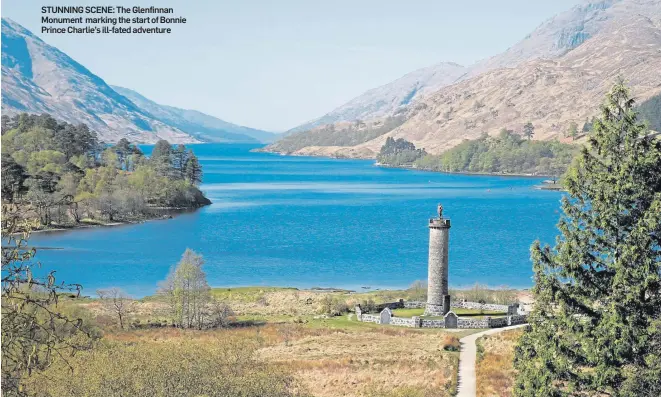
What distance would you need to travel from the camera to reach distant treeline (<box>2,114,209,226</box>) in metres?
119

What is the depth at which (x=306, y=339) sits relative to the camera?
5131 cm

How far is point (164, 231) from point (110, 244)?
1537 cm

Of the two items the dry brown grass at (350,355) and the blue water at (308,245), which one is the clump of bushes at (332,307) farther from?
the blue water at (308,245)

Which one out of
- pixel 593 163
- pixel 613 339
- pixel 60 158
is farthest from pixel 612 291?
pixel 60 158

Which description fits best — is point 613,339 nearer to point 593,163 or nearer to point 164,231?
point 593,163

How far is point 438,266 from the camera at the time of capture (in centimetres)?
5653

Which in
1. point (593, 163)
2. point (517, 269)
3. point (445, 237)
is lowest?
point (517, 269)

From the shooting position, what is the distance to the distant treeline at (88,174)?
119 m

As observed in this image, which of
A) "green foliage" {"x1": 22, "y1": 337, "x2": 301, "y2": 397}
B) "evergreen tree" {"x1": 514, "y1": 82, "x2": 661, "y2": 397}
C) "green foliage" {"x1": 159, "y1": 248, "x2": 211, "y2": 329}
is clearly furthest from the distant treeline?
"evergreen tree" {"x1": 514, "y1": 82, "x2": 661, "y2": 397}

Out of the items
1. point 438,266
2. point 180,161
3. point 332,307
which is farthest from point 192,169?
point 438,266

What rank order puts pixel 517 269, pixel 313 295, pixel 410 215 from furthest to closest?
pixel 410 215 < pixel 517 269 < pixel 313 295

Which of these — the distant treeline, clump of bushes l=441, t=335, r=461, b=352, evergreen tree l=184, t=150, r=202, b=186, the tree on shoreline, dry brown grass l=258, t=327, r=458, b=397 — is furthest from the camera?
evergreen tree l=184, t=150, r=202, b=186

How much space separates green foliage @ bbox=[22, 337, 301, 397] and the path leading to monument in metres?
7.88

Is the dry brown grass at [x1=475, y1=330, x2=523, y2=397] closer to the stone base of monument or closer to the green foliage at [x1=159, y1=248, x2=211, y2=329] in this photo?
the stone base of monument
